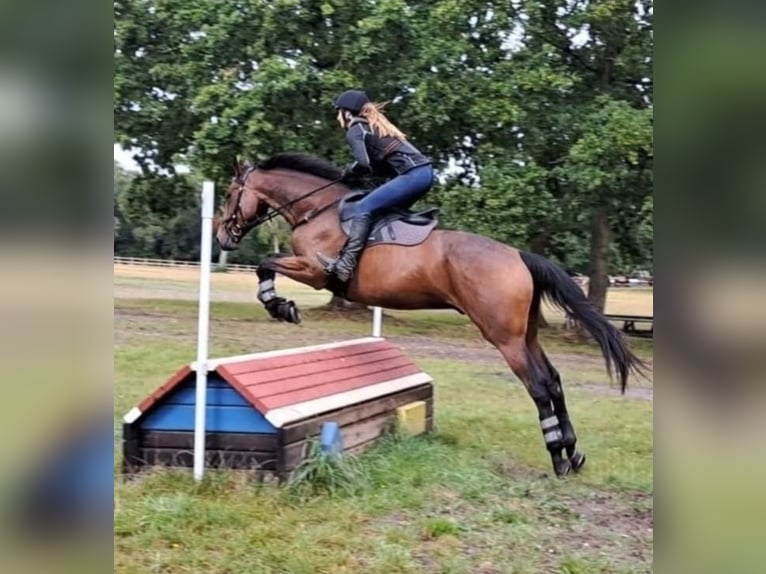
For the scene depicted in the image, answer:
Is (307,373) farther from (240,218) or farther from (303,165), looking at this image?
(303,165)

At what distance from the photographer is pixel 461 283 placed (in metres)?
2.87

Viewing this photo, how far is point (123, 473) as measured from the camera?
266 cm

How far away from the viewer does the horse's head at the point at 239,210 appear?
3135mm

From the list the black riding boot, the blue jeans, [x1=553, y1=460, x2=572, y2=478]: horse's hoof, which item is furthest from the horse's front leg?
[x1=553, y1=460, x2=572, y2=478]: horse's hoof

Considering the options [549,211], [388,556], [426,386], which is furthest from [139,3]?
[388,556]

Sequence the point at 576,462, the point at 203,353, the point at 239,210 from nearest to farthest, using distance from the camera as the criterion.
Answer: the point at 203,353 → the point at 576,462 → the point at 239,210

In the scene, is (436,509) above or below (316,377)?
below

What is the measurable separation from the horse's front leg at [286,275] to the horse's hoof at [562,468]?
1.25 meters

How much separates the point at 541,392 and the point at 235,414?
1221 mm

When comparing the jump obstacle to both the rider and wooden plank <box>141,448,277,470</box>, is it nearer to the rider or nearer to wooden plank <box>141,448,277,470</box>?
wooden plank <box>141,448,277,470</box>

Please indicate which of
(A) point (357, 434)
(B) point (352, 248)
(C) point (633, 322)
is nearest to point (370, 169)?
(B) point (352, 248)

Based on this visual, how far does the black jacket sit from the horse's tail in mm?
612
